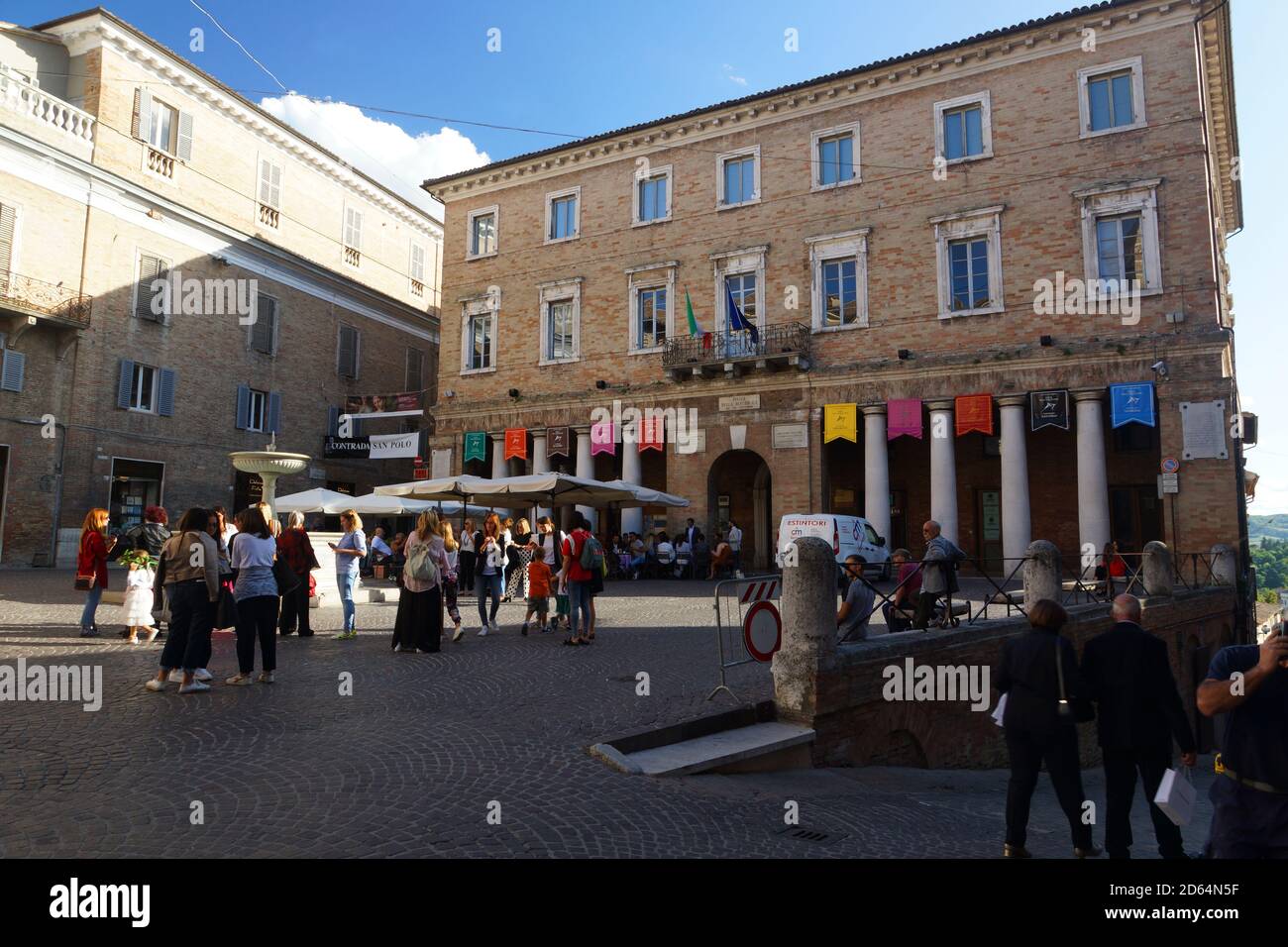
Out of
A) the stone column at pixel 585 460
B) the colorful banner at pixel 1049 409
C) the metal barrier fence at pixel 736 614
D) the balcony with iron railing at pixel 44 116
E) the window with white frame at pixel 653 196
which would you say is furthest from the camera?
the window with white frame at pixel 653 196

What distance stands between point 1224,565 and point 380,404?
27060mm

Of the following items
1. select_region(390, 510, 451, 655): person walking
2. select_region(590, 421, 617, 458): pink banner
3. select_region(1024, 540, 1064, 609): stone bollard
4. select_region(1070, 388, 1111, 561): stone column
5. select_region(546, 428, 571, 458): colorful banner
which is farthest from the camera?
select_region(546, 428, 571, 458): colorful banner

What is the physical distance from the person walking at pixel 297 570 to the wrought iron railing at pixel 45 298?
587 inches

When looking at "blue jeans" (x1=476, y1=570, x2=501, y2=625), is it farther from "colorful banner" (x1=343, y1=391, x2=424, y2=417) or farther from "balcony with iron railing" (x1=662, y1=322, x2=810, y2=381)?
"colorful banner" (x1=343, y1=391, x2=424, y2=417)

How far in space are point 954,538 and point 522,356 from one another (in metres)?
15.7

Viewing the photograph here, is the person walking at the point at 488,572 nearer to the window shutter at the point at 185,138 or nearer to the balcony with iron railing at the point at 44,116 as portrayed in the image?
the balcony with iron railing at the point at 44,116

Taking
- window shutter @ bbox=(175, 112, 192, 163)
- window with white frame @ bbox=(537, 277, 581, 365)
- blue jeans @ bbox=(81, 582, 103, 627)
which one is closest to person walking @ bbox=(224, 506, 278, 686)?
blue jeans @ bbox=(81, 582, 103, 627)

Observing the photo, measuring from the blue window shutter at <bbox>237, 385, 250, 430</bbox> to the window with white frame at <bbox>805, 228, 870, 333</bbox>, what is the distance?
19.1m

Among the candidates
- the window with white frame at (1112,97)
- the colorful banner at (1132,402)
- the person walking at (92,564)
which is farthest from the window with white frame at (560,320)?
the person walking at (92,564)

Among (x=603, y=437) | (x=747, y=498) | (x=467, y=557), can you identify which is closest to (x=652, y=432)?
(x=603, y=437)

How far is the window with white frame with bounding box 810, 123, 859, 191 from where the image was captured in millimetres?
24375

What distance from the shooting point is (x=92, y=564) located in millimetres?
10180

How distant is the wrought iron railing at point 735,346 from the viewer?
24359 mm

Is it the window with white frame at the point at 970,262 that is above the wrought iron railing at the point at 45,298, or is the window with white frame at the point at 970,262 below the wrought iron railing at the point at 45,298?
above
